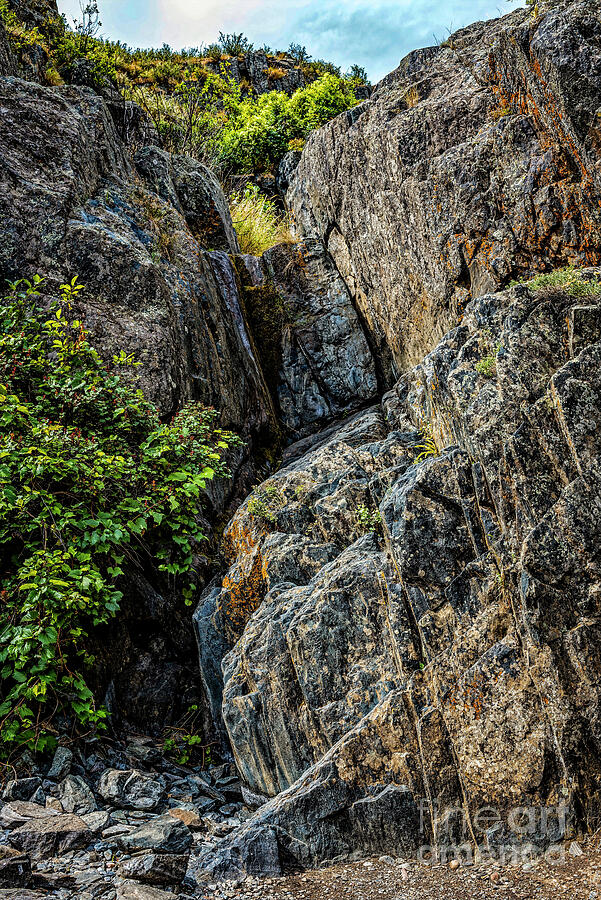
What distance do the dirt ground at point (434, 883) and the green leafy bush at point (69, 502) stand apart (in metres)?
2.77

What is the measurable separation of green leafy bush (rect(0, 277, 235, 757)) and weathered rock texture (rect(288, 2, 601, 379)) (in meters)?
4.40

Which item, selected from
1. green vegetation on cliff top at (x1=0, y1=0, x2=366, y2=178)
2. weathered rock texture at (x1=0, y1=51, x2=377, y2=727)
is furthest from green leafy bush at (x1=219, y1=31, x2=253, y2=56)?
weathered rock texture at (x1=0, y1=51, x2=377, y2=727)

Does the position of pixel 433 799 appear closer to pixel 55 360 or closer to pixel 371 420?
pixel 371 420

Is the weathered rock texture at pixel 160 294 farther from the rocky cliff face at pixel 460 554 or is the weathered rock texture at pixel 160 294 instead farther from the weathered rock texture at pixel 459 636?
the weathered rock texture at pixel 459 636

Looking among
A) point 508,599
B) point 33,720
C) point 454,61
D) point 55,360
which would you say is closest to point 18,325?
point 55,360

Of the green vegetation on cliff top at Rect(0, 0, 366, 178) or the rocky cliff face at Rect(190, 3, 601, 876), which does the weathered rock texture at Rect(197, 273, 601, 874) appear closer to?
the rocky cliff face at Rect(190, 3, 601, 876)

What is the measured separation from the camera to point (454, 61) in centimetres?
1002

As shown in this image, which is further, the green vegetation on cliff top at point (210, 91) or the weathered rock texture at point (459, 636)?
the green vegetation on cliff top at point (210, 91)

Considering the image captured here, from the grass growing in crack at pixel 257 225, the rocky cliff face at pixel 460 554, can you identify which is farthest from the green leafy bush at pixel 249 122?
the rocky cliff face at pixel 460 554

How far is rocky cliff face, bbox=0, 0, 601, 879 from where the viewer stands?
5113 mm

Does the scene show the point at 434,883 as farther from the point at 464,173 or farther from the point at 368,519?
the point at 464,173

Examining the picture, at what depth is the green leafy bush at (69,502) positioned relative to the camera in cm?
618

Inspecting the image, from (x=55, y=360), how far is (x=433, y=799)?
22.5 feet

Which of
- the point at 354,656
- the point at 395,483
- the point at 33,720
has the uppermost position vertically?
the point at 395,483
